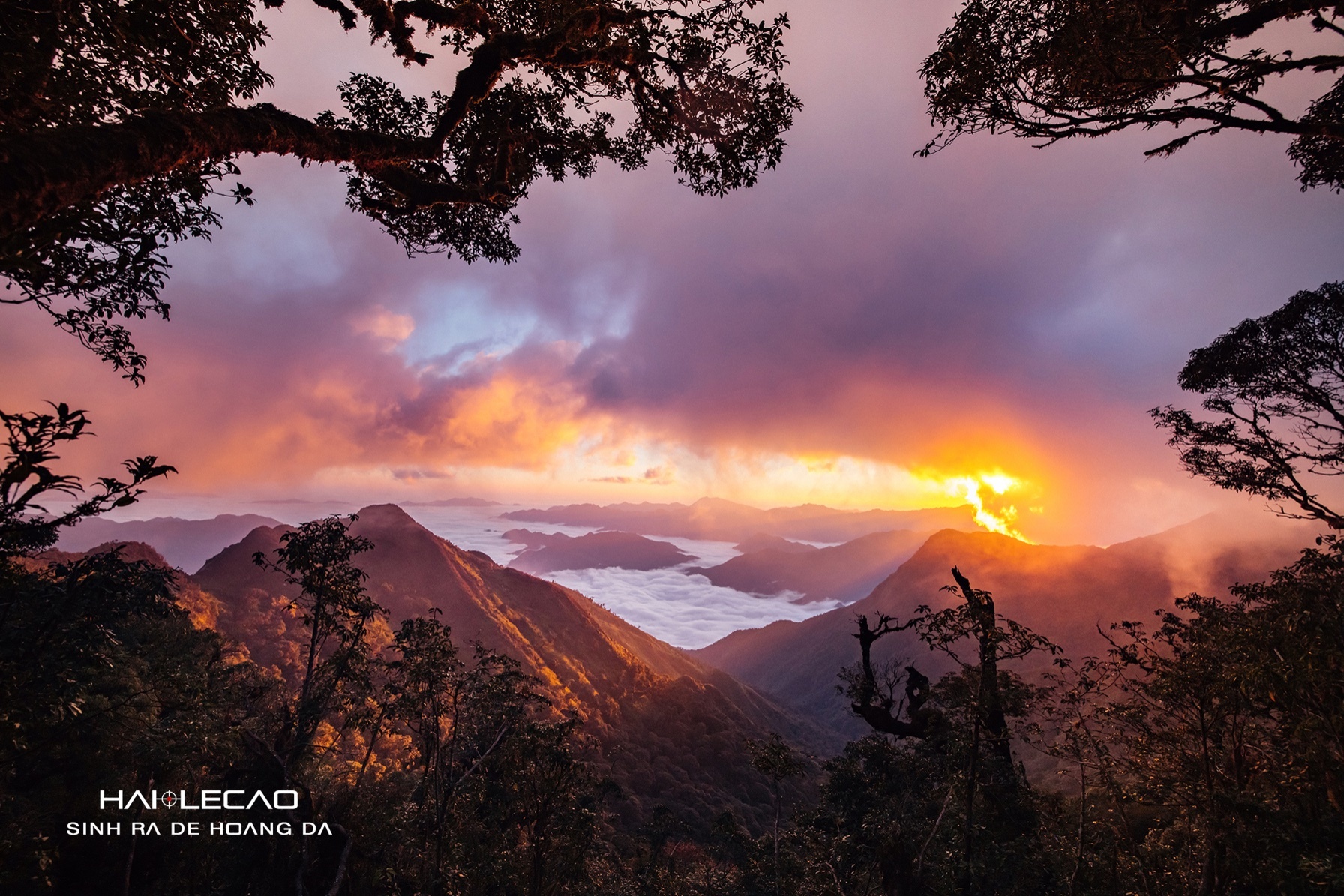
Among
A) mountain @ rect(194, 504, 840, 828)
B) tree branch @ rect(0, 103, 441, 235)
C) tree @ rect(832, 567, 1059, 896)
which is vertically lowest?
mountain @ rect(194, 504, 840, 828)

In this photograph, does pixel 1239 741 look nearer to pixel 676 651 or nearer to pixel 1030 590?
pixel 676 651

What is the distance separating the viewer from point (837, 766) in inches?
1177

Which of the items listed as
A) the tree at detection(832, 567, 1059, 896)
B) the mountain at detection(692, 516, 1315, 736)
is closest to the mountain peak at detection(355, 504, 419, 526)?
the mountain at detection(692, 516, 1315, 736)

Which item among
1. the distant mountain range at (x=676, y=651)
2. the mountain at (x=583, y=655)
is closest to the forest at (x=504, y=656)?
the mountain at (x=583, y=655)

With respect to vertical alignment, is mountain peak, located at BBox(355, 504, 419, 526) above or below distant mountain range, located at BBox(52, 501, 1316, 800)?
above

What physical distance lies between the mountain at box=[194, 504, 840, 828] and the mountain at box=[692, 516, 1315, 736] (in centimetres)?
2885

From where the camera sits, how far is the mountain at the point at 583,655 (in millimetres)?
58094

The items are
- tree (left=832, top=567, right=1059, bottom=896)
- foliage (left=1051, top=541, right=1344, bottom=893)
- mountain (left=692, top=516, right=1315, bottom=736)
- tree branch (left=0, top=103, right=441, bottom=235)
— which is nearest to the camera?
tree branch (left=0, top=103, right=441, bottom=235)

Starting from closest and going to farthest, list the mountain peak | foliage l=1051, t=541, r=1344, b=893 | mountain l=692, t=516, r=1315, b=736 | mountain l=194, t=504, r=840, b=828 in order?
foliage l=1051, t=541, r=1344, b=893 → mountain l=194, t=504, r=840, b=828 → mountain l=692, t=516, r=1315, b=736 → the mountain peak

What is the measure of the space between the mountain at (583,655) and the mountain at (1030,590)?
2885 cm

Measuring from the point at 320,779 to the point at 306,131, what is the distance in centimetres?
2325

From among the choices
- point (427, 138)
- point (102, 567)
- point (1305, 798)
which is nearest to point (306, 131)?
point (427, 138)

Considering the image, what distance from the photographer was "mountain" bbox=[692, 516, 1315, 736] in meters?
100

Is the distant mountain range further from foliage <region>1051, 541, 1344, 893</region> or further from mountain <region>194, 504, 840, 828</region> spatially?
foliage <region>1051, 541, 1344, 893</region>
